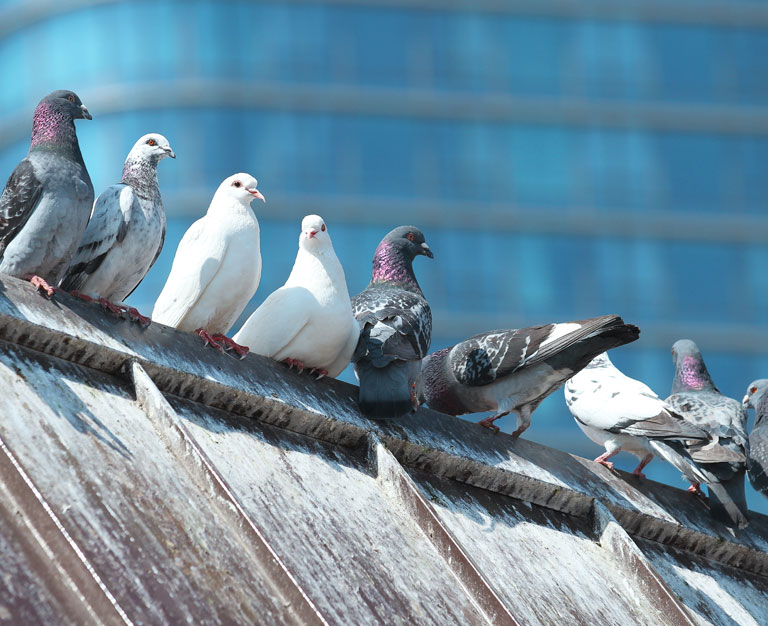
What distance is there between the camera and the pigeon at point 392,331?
698cm

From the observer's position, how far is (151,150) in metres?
8.41

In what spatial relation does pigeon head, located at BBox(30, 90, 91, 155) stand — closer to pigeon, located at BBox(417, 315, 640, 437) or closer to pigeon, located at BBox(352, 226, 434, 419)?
pigeon, located at BBox(352, 226, 434, 419)

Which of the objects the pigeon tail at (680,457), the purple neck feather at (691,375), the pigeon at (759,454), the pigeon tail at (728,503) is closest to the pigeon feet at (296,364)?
the pigeon tail at (728,503)

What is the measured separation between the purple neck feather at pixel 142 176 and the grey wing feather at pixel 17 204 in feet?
2.74

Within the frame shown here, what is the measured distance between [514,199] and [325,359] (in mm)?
31131

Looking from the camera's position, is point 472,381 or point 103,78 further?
point 103,78

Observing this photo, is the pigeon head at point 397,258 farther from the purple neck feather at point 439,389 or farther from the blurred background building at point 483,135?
the blurred background building at point 483,135

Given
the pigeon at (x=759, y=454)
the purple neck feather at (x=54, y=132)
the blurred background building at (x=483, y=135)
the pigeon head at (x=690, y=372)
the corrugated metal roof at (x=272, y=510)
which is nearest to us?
the corrugated metal roof at (x=272, y=510)

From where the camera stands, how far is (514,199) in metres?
38.5

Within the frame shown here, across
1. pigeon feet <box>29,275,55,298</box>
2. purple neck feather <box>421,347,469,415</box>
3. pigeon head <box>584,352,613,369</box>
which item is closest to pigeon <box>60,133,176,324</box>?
pigeon feet <box>29,275,55,298</box>

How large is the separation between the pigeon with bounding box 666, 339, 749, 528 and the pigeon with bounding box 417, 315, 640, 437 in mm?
1037

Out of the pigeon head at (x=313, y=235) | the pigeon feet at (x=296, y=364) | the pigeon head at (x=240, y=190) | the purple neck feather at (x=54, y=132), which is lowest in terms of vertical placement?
the pigeon feet at (x=296, y=364)

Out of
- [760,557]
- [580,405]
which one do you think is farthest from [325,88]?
[760,557]

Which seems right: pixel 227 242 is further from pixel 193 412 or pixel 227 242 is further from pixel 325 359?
pixel 193 412
